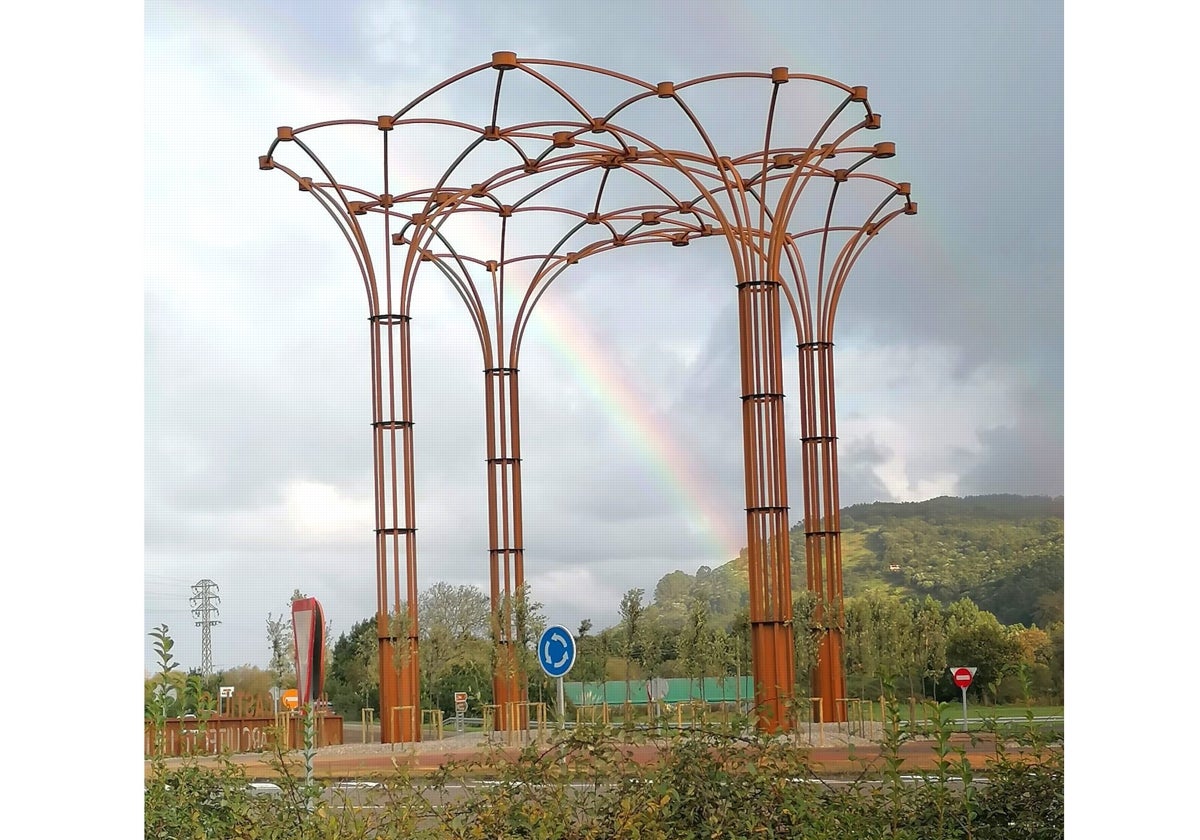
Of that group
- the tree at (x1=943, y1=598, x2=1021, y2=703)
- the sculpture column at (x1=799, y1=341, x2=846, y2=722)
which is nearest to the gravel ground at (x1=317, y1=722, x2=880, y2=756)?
the sculpture column at (x1=799, y1=341, x2=846, y2=722)

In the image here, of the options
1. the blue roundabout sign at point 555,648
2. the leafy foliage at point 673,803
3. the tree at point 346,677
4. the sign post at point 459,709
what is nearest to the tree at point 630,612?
the sign post at point 459,709

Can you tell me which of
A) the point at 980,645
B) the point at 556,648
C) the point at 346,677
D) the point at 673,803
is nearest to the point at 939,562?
the point at 980,645

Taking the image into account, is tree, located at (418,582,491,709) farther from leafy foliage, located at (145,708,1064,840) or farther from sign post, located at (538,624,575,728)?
leafy foliage, located at (145,708,1064,840)

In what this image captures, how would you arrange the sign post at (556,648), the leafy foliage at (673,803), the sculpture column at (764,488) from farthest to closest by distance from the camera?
the sculpture column at (764,488) → the sign post at (556,648) → the leafy foliage at (673,803)

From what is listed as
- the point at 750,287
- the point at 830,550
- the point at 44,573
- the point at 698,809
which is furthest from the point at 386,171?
the point at 44,573

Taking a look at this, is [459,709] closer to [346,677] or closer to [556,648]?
[556,648]

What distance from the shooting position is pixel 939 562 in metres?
47.2

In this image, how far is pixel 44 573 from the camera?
3.59 meters

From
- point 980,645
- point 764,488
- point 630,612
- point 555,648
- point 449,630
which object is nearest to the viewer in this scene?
point 555,648

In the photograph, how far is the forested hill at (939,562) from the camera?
132 feet

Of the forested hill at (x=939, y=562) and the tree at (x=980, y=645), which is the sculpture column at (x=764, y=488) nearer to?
the tree at (x=980, y=645)

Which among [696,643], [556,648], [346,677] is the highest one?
[556,648]

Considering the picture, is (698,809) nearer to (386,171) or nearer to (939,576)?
(386,171)
